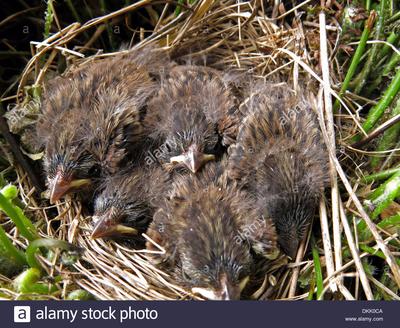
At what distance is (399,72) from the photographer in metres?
2.21

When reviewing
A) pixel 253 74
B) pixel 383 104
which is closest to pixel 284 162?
pixel 383 104

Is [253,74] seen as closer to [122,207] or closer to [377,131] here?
[377,131]

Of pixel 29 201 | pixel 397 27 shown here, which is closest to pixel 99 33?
pixel 29 201

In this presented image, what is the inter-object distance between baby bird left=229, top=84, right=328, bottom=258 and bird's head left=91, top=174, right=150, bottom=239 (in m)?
0.36

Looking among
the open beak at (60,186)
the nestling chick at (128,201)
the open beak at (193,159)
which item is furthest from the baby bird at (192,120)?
the open beak at (60,186)

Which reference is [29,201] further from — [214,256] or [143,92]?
[214,256]

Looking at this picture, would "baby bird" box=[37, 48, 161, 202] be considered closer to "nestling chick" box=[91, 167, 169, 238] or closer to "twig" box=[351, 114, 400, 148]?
"nestling chick" box=[91, 167, 169, 238]

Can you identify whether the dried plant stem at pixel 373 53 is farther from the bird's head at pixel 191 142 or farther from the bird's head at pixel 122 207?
the bird's head at pixel 122 207

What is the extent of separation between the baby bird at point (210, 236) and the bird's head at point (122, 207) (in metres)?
0.10

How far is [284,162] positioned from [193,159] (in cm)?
34

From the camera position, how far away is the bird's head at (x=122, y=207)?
2.12 metres

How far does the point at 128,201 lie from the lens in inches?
85.6

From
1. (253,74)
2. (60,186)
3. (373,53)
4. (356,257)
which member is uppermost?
(373,53)

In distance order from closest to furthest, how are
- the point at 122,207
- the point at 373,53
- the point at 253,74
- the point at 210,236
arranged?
the point at 210,236
the point at 122,207
the point at 373,53
the point at 253,74
